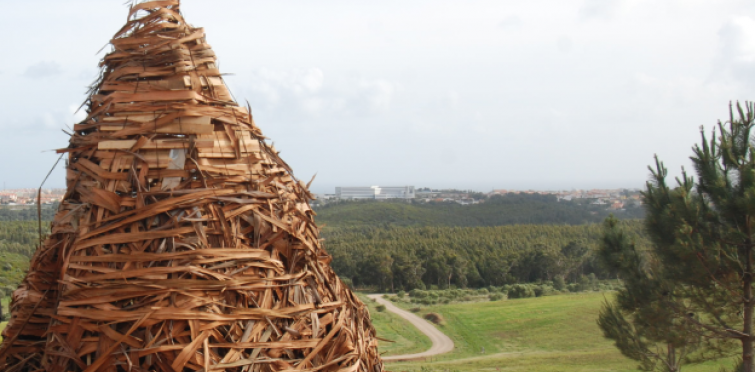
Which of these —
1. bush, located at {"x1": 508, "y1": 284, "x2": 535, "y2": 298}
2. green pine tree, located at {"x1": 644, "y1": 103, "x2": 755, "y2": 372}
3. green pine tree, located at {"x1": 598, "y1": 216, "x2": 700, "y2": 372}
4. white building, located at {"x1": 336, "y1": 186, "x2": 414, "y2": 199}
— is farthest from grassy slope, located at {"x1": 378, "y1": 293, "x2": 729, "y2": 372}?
white building, located at {"x1": 336, "y1": 186, "x2": 414, "y2": 199}

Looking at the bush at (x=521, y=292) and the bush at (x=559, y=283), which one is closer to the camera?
the bush at (x=521, y=292)

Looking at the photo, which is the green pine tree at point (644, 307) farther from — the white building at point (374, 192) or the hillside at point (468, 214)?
the white building at point (374, 192)

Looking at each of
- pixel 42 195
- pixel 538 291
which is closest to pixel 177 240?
pixel 42 195

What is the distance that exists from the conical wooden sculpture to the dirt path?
2088 cm

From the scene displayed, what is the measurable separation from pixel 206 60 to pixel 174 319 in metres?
0.81

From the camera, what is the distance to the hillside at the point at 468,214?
84.6 metres

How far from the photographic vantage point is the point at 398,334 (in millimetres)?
28875

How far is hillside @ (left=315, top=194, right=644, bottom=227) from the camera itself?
8462 cm

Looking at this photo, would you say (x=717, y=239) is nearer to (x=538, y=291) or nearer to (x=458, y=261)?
(x=538, y=291)

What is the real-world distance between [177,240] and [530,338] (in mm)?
30434

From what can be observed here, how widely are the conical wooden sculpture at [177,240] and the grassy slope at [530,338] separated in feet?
57.6

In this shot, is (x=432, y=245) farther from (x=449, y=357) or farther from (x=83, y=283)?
(x=83, y=283)

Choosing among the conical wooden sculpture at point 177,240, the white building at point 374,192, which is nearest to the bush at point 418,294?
the conical wooden sculpture at point 177,240

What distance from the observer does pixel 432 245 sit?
54250 mm
